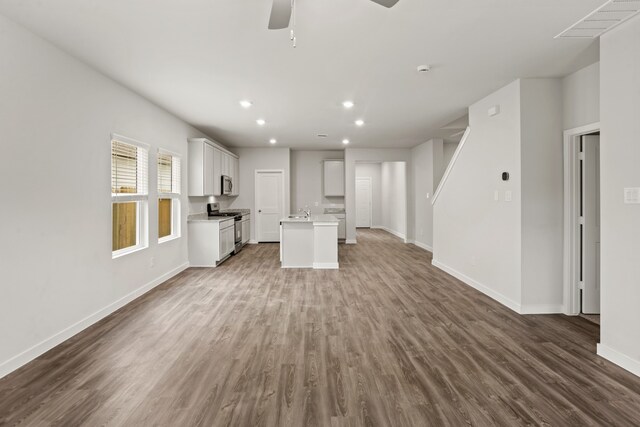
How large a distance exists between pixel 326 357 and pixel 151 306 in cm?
239

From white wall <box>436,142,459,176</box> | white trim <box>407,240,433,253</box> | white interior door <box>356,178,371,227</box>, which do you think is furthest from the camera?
white interior door <box>356,178,371,227</box>

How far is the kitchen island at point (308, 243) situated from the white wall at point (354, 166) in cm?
290

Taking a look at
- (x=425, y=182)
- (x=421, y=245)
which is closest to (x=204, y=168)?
(x=425, y=182)

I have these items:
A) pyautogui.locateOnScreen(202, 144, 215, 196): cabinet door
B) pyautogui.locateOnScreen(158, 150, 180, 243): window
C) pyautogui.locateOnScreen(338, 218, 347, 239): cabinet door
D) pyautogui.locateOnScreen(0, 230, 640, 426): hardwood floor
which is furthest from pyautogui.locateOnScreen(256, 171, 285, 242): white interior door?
pyautogui.locateOnScreen(0, 230, 640, 426): hardwood floor

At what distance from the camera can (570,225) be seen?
11.2 ft

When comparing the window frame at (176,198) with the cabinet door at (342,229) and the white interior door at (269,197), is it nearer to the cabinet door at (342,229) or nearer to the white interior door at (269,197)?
the white interior door at (269,197)

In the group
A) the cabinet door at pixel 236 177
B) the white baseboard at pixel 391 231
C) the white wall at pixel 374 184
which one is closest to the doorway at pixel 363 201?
the white wall at pixel 374 184

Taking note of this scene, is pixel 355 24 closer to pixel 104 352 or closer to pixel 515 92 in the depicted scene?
pixel 515 92

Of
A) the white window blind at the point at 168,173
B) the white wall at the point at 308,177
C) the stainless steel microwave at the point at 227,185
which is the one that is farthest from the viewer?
the white wall at the point at 308,177

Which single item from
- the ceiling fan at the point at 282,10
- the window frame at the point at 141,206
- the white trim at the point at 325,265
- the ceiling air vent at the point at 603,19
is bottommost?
the white trim at the point at 325,265

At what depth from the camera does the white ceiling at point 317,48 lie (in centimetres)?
223

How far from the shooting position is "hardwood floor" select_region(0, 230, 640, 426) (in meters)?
1.83

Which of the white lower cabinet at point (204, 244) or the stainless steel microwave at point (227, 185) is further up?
the stainless steel microwave at point (227, 185)

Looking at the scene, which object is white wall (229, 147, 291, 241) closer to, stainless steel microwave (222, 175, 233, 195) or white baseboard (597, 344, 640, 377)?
stainless steel microwave (222, 175, 233, 195)
